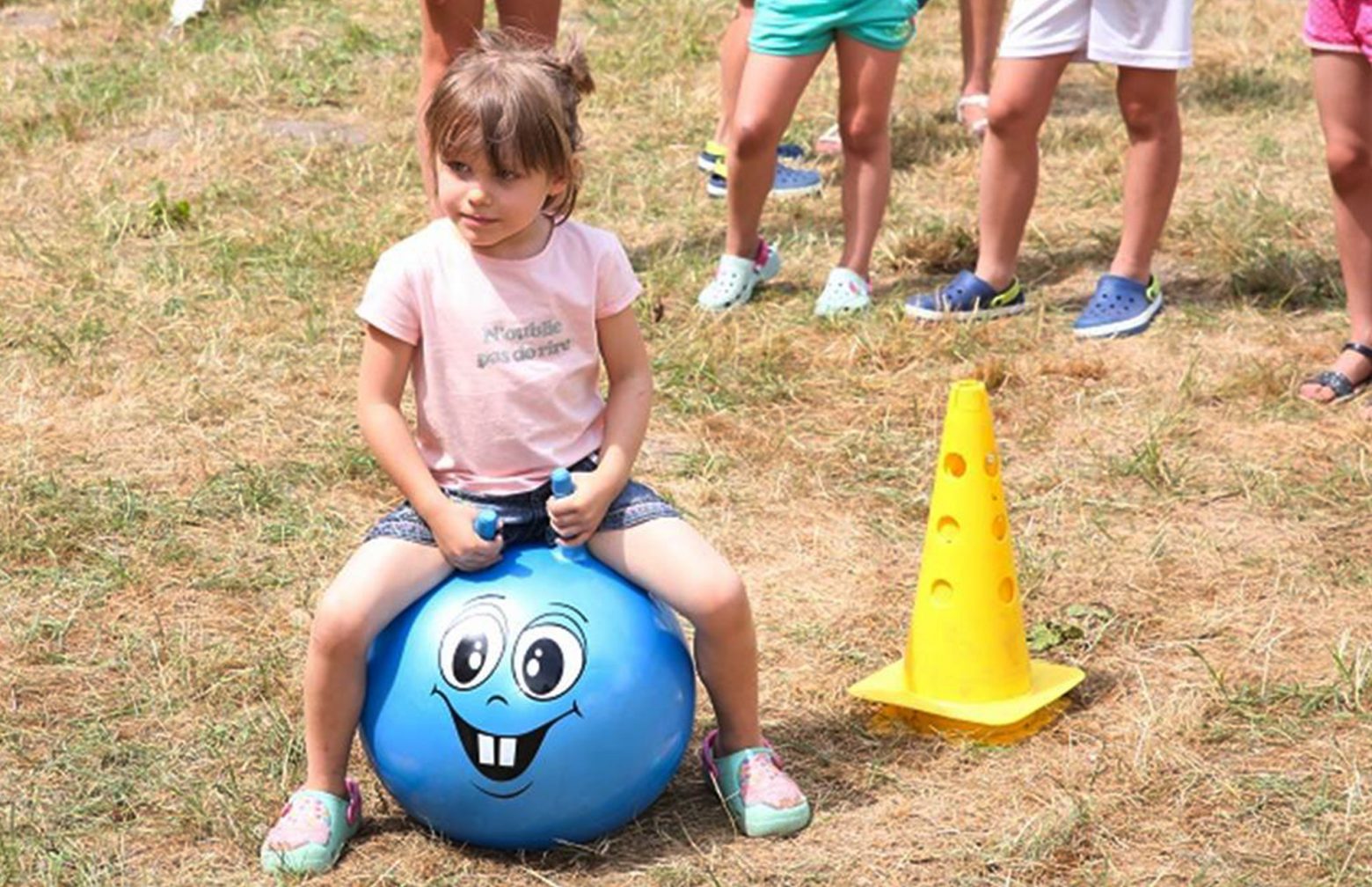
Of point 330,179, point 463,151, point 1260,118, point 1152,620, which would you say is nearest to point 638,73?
point 330,179

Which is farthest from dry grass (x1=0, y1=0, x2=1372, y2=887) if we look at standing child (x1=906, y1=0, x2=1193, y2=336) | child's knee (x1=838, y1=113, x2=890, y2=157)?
child's knee (x1=838, y1=113, x2=890, y2=157)

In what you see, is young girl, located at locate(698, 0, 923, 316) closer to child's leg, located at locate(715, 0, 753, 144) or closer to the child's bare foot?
child's leg, located at locate(715, 0, 753, 144)

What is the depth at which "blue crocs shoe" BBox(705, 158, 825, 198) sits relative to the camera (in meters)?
7.68

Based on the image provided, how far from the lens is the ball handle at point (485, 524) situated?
11.5ft

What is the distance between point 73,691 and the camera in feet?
13.9

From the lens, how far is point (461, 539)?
350 centimetres

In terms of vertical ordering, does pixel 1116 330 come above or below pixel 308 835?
above

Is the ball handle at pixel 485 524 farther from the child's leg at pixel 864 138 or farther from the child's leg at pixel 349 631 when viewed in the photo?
the child's leg at pixel 864 138

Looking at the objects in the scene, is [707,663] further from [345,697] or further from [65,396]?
[65,396]

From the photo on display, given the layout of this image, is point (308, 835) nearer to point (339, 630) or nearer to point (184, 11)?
point (339, 630)

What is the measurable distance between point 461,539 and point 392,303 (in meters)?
0.42

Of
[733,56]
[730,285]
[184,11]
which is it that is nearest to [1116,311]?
[730,285]

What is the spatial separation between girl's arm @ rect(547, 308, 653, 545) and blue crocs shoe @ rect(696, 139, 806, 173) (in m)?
3.98

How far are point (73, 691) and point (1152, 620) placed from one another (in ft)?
7.35
